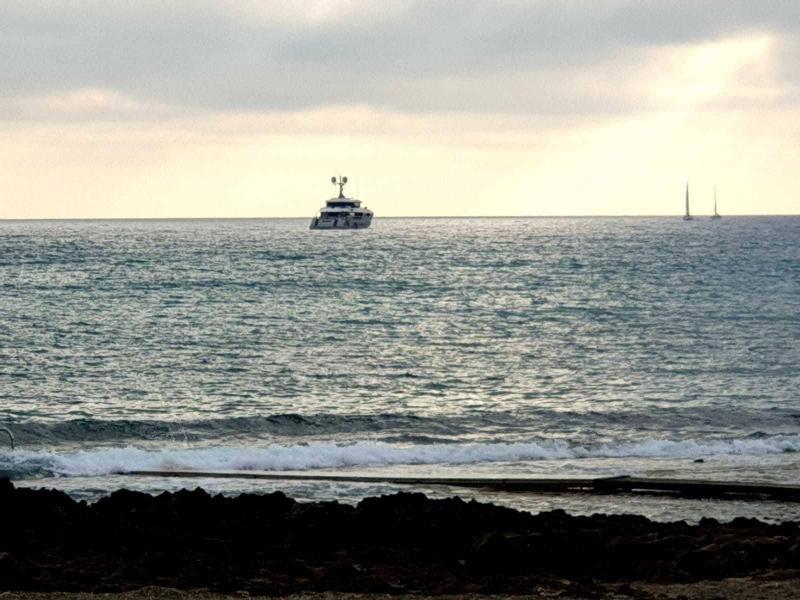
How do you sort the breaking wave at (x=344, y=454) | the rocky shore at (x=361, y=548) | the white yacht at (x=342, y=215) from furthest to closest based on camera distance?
1. the white yacht at (x=342, y=215)
2. the breaking wave at (x=344, y=454)
3. the rocky shore at (x=361, y=548)

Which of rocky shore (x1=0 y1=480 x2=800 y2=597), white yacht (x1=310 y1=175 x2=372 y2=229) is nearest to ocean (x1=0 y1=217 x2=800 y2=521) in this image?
rocky shore (x1=0 y1=480 x2=800 y2=597)

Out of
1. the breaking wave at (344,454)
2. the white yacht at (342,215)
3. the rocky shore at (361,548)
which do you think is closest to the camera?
the rocky shore at (361,548)

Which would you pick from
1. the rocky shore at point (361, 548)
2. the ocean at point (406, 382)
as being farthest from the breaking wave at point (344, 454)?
the rocky shore at point (361, 548)

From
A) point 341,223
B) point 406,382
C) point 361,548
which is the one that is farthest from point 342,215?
point 361,548

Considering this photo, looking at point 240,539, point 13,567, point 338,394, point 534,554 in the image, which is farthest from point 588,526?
point 338,394

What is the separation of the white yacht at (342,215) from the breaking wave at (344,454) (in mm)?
160395

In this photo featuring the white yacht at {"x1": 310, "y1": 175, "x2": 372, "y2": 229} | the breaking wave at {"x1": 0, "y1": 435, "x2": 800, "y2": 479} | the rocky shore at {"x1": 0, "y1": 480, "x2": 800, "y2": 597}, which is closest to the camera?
the rocky shore at {"x1": 0, "y1": 480, "x2": 800, "y2": 597}

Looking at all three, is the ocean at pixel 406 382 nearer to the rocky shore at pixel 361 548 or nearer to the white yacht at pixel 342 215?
the rocky shore at pixel 361 548

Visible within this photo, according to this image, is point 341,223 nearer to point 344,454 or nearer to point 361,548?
point 344,454

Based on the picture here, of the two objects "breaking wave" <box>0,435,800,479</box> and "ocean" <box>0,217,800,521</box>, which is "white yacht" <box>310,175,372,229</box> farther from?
"breaking wave" <box>0,435,800,479</box>

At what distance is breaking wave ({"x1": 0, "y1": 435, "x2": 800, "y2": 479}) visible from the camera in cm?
2347

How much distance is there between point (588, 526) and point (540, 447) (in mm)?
11298

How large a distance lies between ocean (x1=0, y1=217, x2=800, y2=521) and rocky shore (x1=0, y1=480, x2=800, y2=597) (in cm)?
320

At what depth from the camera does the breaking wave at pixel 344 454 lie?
924 inches
